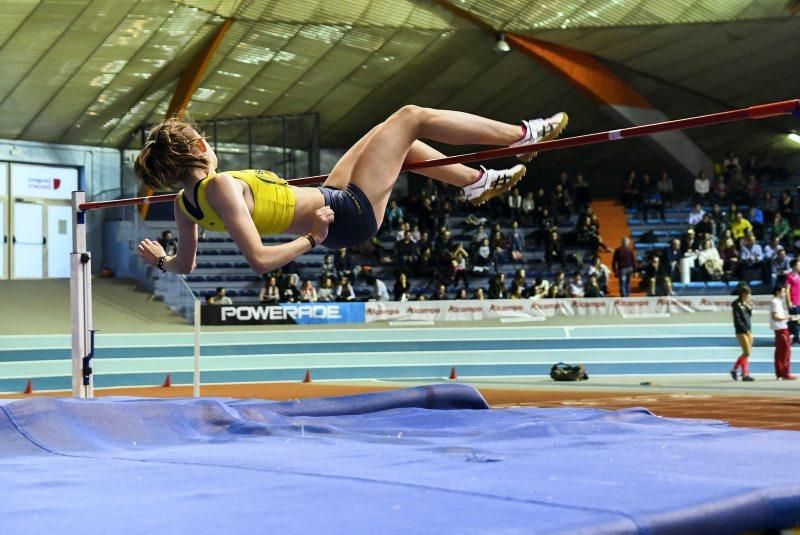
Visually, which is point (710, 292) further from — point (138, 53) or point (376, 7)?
point (138, 53)

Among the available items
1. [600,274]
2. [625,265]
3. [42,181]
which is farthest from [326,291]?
[42,181]

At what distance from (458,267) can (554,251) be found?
2024mm

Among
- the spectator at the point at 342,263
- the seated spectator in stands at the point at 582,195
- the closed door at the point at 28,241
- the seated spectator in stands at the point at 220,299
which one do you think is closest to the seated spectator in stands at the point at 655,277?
the seated spectator in stands at the point at 582,195

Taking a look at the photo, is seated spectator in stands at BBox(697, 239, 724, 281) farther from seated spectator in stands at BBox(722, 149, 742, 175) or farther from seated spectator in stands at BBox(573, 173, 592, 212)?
seated spectator in stands at BBox(722, 149, 742, 175)

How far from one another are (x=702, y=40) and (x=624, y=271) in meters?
5.96

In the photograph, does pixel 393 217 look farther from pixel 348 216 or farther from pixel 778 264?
pixel 348 216

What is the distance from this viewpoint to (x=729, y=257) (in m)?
16.7

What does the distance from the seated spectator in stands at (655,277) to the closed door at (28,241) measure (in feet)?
39.6

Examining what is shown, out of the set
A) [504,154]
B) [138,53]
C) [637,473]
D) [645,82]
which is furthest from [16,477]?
[645,82]

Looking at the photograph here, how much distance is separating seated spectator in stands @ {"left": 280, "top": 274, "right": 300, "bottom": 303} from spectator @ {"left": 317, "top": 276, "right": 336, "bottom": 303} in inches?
15.2

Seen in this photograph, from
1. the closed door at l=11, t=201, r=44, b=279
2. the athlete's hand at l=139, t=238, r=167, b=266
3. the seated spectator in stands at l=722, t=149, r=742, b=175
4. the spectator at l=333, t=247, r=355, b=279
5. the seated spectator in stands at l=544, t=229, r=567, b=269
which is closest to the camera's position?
the athlete's hand at l=139, t=238, r=167, b=266

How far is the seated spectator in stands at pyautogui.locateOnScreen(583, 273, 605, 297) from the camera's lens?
16.6 m

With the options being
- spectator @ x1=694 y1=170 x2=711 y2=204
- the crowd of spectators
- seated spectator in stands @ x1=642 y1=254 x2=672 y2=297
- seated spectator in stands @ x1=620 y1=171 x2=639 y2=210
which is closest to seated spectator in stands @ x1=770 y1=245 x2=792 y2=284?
the crowd of spectators

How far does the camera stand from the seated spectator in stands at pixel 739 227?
17.7 meters
